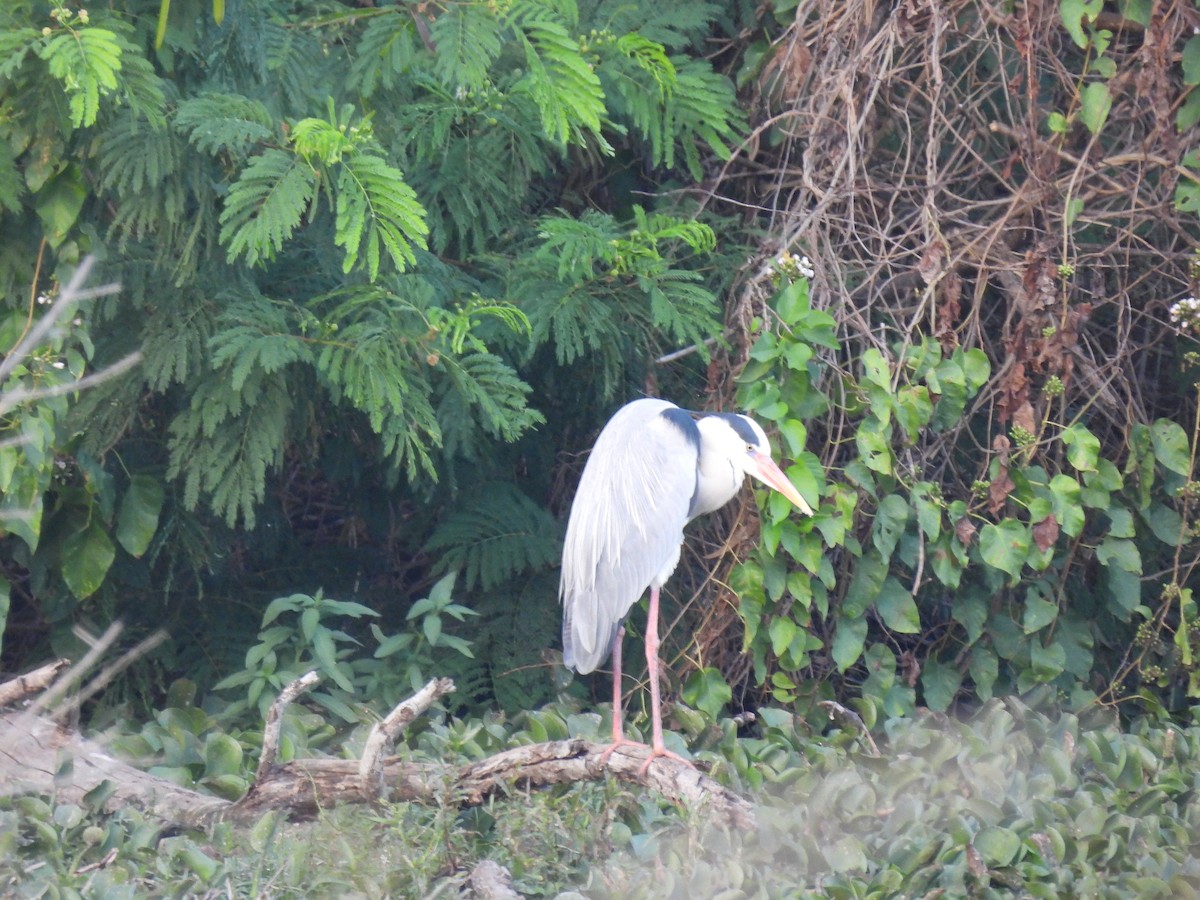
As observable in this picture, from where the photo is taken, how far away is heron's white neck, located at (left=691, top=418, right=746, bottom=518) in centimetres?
393

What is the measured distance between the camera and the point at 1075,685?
4.50 meters

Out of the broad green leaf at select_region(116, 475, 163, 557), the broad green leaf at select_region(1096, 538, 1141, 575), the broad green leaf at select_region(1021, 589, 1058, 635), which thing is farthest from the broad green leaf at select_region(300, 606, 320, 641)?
the broad green leaf at select_region(1096, 538, 1141, 575)

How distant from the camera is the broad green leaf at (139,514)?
412 centimetres

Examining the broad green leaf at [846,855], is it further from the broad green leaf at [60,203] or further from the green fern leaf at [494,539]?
the broad green leaf at [60,203]

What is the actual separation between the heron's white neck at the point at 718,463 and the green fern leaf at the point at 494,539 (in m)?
0.89

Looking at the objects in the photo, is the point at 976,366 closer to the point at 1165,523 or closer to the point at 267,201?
the point at 1165,523

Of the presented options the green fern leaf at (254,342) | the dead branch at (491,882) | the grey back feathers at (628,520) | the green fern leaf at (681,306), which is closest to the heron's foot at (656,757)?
the dead branch at (491,882)

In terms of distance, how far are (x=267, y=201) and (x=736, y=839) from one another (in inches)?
80.4

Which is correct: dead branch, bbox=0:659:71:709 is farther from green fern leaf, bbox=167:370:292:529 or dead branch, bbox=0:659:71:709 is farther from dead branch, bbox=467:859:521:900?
dead branch, bbox=467:859:521:900

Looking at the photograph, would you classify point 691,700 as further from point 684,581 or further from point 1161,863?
point 1161,863

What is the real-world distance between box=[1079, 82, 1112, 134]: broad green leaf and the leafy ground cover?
1.95 m

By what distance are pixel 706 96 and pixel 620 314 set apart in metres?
0.81

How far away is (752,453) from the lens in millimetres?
3908

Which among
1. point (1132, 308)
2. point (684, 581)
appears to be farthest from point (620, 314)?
point (1132, 308)
